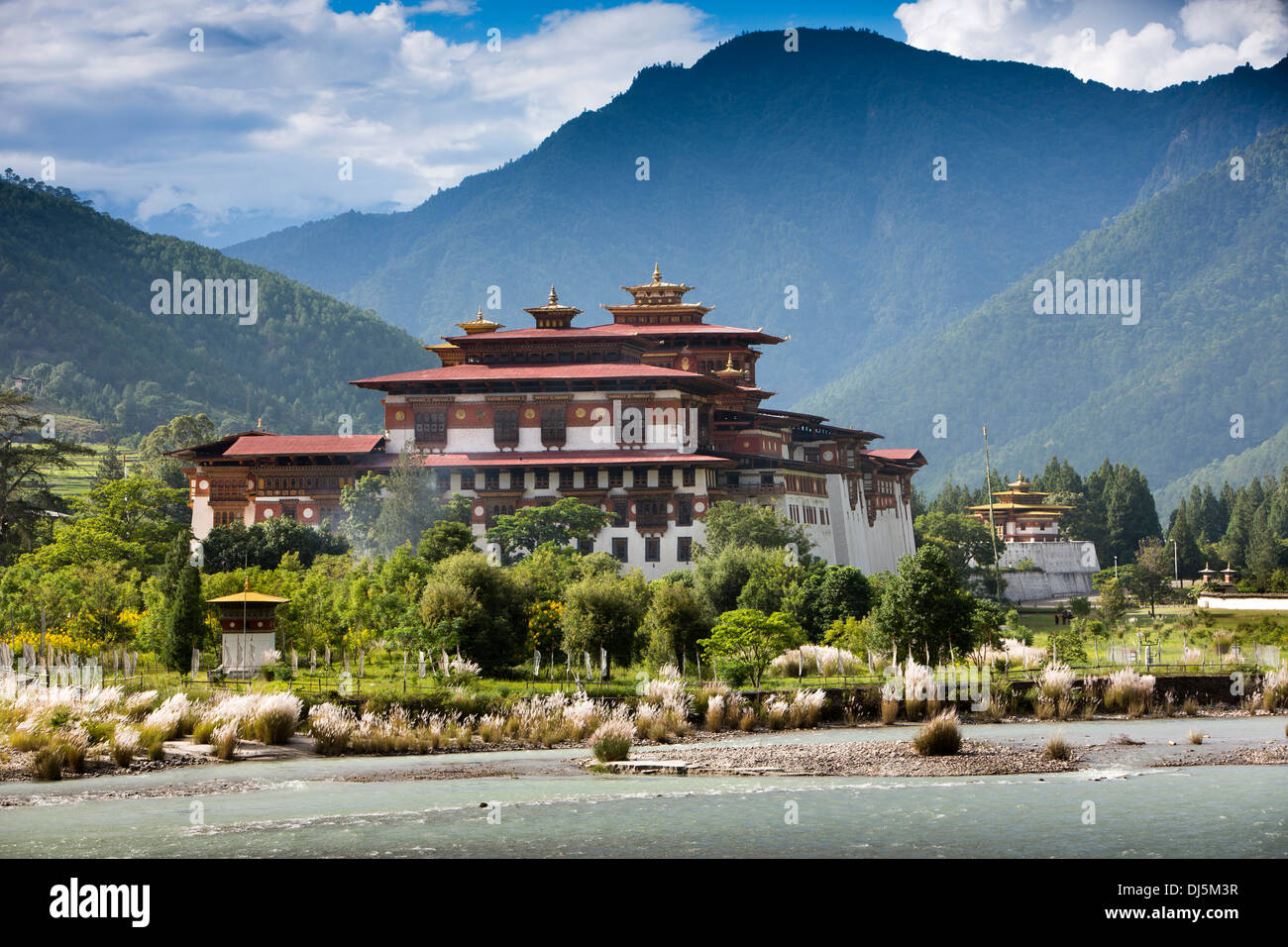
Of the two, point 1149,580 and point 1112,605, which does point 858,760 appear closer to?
point 1112,605

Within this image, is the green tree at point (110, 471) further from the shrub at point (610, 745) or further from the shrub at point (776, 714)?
the shrub at point (610, 745)

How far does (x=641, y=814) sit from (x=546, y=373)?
59239 millimetres

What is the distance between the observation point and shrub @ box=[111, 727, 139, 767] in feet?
117

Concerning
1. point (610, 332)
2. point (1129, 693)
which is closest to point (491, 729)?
point (1129, 693)

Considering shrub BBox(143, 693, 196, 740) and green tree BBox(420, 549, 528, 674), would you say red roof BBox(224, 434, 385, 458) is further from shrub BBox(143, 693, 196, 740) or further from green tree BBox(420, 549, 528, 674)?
shrub BBox(143, 693, 196, 740)

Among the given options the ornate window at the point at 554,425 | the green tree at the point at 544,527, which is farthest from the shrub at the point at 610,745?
the ornate window at the point at 554,425

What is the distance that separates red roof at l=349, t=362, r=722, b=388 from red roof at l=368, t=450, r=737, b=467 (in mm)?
3995

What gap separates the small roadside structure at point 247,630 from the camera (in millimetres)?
51094

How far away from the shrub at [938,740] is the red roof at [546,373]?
48277mm

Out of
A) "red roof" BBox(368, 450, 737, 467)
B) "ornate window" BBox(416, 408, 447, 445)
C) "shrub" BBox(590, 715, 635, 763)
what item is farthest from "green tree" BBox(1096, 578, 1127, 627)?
"shrub" BBox(590, 715, 635, 763)

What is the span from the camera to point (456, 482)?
85375 millimetres

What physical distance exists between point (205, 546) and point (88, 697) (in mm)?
35427
